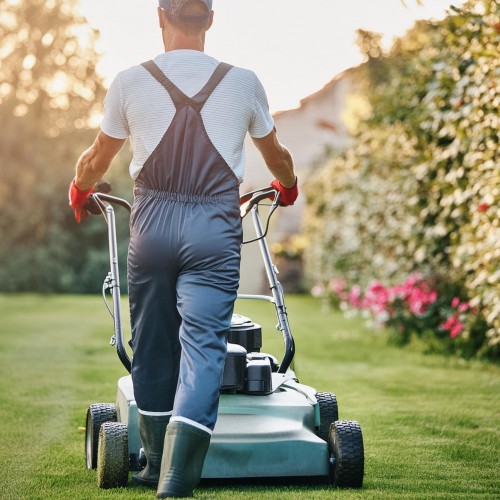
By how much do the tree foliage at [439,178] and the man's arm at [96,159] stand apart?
8.37 ft

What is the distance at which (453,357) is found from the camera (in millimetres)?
9398

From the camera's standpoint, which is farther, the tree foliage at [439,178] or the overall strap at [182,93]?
the tree foliage at [439,178]

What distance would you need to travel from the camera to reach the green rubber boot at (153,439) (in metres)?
3.97

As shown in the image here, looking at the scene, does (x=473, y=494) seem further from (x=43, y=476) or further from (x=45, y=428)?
(x=45, y=428)

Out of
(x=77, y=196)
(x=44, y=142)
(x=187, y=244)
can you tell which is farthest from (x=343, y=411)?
(x=44, y=142)

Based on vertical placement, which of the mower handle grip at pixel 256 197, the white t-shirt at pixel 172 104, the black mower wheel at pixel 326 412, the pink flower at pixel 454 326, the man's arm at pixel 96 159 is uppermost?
the white t-shirt at pixel 172 104

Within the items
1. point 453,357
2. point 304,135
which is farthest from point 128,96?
point 304,135

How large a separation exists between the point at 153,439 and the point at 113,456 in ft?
0.56

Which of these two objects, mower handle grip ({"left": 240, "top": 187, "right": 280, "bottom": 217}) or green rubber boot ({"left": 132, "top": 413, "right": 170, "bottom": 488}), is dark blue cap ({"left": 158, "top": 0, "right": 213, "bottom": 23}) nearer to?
mower handle grip ({"left": 240, "top": 187, "right": 280, "bottom": 217})

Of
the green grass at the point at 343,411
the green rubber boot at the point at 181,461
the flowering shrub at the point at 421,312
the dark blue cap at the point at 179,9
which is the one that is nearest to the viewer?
the green rubber boot at the point at 181,461

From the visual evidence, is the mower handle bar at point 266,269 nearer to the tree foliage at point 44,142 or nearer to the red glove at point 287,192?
the red glove at point 287,192

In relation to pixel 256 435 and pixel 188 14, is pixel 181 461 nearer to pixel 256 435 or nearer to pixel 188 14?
pixel 256 435

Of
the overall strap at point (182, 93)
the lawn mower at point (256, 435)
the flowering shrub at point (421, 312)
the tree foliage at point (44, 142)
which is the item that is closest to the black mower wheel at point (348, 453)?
the lawn mower at point (256, 435)

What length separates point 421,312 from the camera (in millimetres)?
10219
